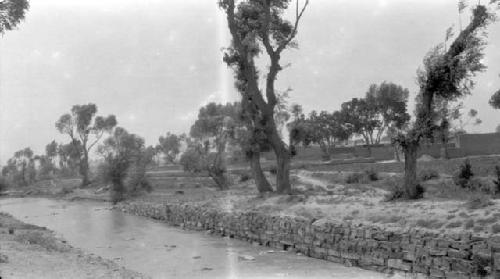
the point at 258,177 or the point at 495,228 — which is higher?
the point at 258,177

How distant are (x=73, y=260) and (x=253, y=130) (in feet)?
50.5

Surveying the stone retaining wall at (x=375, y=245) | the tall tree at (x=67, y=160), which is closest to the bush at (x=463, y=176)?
the stone retaining wall at (x=375, y=245)

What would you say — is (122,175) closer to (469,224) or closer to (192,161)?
(192,161)

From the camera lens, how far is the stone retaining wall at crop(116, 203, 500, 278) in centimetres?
1145

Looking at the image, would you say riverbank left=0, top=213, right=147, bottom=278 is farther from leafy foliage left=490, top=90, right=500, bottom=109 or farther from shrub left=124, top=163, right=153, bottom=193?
shrub left=124, top=163, right=153, bottom=193

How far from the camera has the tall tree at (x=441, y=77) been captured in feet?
59.8

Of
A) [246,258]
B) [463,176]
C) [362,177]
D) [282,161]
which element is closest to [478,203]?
[246,258]

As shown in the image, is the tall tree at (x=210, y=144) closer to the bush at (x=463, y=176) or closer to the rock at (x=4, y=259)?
the bush at (x=463, y=176)

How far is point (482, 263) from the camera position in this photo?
11.1 metres

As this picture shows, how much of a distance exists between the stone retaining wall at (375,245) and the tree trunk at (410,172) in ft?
12.2

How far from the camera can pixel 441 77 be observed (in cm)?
1842

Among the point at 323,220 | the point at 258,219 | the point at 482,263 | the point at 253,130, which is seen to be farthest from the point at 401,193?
the point at 253,130

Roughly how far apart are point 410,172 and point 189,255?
930 cm

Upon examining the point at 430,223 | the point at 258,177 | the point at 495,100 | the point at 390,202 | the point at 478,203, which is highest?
the point at 495,100
